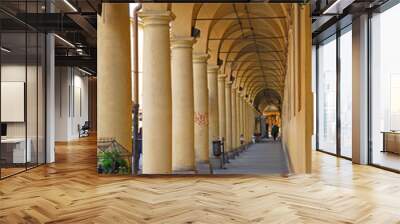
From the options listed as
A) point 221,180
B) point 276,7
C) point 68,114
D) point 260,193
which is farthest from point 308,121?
point 68,114

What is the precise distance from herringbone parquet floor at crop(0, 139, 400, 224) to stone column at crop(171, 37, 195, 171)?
5.73 meters

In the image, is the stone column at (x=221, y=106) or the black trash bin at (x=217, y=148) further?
the stone column at (x=221, y=106)

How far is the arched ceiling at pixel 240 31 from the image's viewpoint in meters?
19.8

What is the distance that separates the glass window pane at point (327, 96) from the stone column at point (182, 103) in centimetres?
526

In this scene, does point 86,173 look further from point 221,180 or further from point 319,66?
point 319,66

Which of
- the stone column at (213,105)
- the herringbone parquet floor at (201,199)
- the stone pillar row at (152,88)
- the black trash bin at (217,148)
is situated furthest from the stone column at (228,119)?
the herringbone parquet floor at (201,199)

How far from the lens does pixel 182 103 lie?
15.9m

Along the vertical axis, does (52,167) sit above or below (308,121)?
below

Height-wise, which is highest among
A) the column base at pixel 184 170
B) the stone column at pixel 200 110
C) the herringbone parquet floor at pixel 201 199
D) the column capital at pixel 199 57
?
the column capital at pixel 199 57

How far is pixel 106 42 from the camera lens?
10.2 metres

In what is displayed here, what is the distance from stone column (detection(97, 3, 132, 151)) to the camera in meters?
10.2

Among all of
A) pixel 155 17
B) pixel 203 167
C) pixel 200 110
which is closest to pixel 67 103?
pixel 200 110

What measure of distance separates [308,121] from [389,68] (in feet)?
11.0

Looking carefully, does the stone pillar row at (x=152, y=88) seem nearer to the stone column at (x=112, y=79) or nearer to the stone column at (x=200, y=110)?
the stone column at (x=112, y=79)
